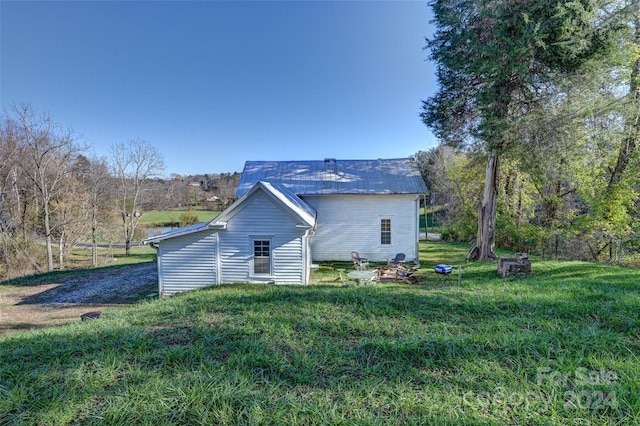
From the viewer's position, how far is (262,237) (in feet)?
33.2

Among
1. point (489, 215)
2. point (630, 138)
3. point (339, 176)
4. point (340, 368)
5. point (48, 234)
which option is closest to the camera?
point (340, 368)

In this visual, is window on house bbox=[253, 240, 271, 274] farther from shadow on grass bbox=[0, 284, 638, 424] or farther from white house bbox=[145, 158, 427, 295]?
shadow on grass bbox=[0, 284, 638, 424]

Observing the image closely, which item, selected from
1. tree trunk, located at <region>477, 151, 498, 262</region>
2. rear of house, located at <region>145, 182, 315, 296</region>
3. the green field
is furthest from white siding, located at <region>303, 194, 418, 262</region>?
the green field

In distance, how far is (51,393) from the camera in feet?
7.87

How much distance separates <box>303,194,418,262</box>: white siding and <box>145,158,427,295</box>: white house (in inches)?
2.1

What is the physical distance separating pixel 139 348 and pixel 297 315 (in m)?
2.16

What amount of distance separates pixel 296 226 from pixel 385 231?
6557 mm

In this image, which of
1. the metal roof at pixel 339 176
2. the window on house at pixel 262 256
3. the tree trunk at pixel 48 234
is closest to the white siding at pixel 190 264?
the window on house at pixel 262 256

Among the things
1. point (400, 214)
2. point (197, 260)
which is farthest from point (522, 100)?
point (197, 260)

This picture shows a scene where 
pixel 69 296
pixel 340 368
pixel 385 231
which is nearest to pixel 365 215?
pixel 385 231

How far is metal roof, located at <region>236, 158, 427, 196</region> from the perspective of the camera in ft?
48.4

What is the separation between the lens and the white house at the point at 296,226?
998 centimetres

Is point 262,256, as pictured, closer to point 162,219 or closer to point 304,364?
point 304,364

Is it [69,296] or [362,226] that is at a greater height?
[362,226]
